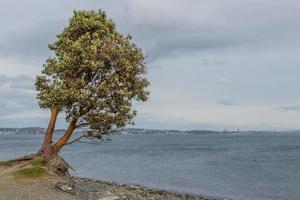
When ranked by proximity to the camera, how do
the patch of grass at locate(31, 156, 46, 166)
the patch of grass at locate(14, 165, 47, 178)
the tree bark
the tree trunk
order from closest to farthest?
the patch of grass at locate(14, 165, 47, 178)
the patch of grass at locate(31, 156, 46, 166)
the tree trunk
the tree bark

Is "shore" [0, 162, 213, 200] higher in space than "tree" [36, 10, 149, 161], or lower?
lower

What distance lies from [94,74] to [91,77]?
51cm

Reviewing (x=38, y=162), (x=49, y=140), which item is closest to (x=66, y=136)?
(x=49, y=140)

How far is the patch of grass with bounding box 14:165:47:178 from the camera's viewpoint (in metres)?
37.7

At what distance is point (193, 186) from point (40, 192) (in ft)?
126

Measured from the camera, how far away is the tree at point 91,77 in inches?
1617

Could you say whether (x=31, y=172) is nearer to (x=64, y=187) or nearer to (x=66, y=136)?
(x=64, y=187)

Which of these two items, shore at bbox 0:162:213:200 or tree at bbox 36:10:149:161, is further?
tree at bbox 36:10:149:161

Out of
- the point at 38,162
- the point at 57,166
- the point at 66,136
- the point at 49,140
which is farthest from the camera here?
the point at 66,136

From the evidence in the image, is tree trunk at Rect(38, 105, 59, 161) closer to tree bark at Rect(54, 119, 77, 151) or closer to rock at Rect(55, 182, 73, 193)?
tree bark at Rect(54, 119, 77, 151)

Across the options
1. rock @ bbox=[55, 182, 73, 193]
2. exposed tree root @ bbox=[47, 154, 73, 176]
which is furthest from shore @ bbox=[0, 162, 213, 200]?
exposed tree root @ bbox=[47, 154, 73, 176]

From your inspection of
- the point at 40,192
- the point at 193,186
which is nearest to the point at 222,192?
the point at 193,186

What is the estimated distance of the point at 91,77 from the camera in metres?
43.0

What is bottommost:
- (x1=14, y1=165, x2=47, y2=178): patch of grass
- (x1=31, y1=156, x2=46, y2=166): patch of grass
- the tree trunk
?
(x1=14, y1=165, x2=47, y2=178): patch of grass
